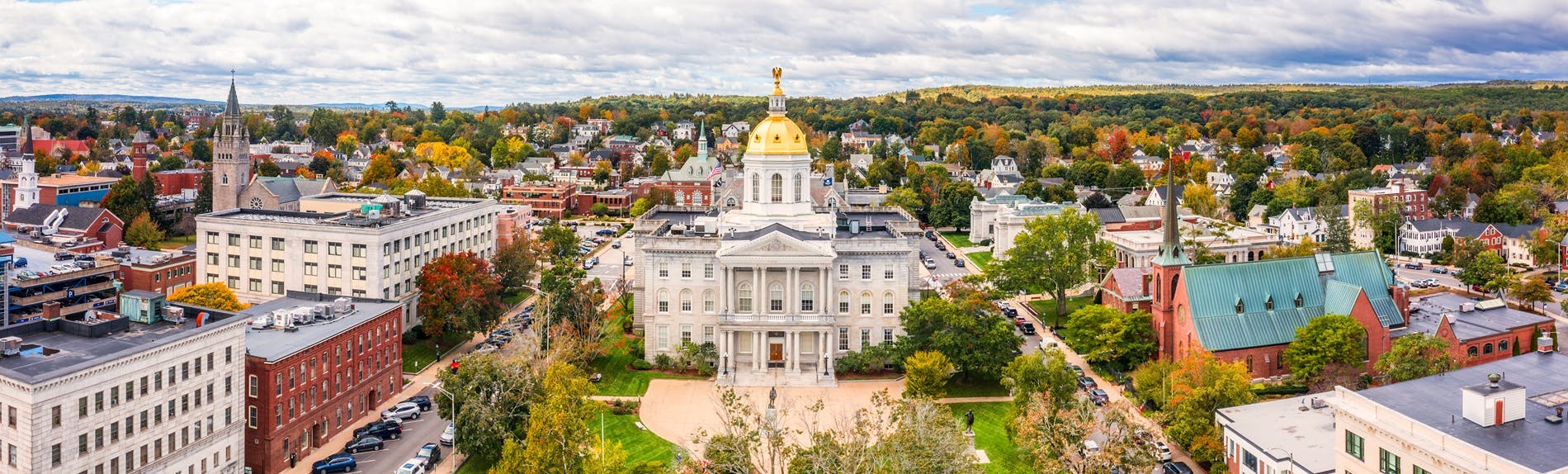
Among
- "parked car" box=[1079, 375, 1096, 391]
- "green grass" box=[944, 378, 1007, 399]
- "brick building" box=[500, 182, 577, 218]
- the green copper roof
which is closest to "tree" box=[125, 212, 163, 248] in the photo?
"brick building" box=[500, 182, 577, 218]

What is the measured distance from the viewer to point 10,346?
45.2m

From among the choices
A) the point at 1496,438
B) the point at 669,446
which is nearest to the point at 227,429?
the point at 669,446

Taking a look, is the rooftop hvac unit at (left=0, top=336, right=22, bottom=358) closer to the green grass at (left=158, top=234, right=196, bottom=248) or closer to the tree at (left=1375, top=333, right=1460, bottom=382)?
the tree at (left=1375, top=333, right=1460, bottom=382)

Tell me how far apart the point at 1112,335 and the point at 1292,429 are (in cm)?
1989

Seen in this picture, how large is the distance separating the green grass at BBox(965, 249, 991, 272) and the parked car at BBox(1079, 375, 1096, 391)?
47948 millimetres

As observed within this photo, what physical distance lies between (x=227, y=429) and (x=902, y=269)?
39.2m

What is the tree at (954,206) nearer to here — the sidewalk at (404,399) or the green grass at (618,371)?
the green grass at (618,371)

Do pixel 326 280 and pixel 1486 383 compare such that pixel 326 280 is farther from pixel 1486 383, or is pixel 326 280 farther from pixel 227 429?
pixel 1486 383

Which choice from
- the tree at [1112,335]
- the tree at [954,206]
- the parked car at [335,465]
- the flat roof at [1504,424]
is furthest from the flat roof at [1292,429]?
the tree at [954,206]

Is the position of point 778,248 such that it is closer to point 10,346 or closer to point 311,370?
point 311,370

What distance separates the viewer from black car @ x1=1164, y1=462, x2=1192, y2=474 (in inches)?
2048

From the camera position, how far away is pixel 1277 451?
47344 millimetres

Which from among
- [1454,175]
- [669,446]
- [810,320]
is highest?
[1454,175]

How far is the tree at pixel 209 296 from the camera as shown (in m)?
69.6
